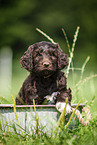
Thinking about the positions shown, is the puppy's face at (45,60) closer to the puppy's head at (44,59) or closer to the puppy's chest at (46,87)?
the puppy's head at (44,59)

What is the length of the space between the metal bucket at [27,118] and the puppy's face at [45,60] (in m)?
0.57

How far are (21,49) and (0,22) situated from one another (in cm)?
243

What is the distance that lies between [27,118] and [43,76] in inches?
27.7

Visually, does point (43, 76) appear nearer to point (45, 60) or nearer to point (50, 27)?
point (45, 60)

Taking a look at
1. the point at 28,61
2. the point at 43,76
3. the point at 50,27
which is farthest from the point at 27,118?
the point at 50,27

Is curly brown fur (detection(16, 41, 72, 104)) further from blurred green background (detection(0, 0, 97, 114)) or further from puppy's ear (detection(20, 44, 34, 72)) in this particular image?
blurred green background (detection(0, 0, 97, 114))

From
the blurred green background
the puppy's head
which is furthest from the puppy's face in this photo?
the blurred green background

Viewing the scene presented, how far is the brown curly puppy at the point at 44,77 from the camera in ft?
9.54

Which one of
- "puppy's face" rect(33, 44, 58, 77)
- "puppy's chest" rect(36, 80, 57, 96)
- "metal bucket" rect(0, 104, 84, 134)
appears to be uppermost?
"puppy's face" rect(33, 44, 58, 77)

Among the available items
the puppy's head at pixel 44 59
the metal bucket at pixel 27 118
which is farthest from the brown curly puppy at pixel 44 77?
the metal bucket at pixel 27 118

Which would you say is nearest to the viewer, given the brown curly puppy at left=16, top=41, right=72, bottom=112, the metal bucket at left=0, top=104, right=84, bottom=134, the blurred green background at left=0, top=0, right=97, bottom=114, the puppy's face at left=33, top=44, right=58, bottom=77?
the metal bucket at left=0, top=104, right=84, bottom=134

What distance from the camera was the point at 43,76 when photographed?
296 centimetres

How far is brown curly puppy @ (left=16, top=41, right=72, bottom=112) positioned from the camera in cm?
291

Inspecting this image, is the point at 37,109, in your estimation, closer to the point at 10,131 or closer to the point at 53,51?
the point at 10,131
